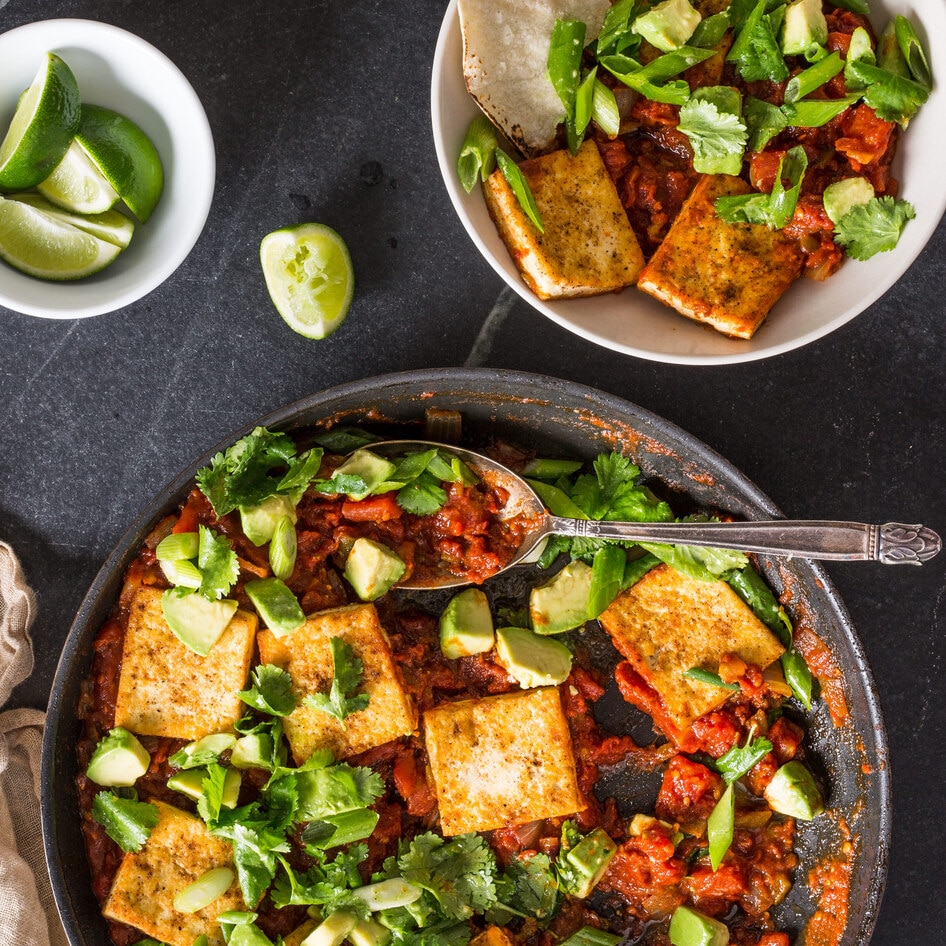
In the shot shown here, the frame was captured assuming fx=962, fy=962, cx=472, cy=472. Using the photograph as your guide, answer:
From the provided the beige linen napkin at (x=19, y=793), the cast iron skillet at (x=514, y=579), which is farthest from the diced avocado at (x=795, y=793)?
the beige linen napkin at (x=19, y=793)

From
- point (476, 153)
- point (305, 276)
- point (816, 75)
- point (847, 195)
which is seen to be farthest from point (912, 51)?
point (305, 276)

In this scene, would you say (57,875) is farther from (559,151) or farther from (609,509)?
(559,151)

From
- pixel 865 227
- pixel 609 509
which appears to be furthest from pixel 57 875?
pixel 865 227

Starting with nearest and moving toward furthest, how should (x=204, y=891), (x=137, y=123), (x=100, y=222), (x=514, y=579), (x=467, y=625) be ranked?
(x=100, y=222) < (x=137, y=123) < (x=204, y=891) < (x=467, y=625) < (x=514, y=579)

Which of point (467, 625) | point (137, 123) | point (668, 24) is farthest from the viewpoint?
point (467, 625)

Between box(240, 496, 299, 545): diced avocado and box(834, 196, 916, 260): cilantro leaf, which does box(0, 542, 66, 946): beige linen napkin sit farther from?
box(834, 196, 916, 260): cilantro leaf

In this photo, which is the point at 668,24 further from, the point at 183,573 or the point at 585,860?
the point at 585,860
